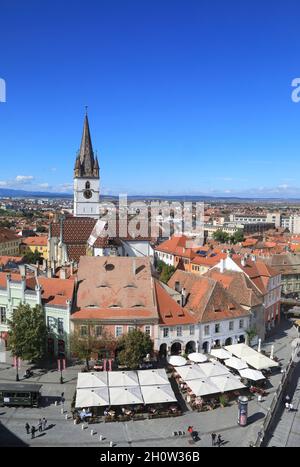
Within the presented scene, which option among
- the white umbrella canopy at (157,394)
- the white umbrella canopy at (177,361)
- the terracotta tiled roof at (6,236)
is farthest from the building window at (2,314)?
the terracotta tiled roof at (6,236)

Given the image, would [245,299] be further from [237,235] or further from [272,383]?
[237,235]

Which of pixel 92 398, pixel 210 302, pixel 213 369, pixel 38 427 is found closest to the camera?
pixel 38 427

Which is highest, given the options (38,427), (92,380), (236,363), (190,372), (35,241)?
(35,241)

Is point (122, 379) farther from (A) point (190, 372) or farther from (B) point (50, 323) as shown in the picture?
(B) point (50, 323)

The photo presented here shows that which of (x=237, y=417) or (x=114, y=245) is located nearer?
(x=237, y=417)

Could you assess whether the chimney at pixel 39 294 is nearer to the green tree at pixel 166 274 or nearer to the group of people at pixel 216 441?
the group of people at pixel 216 441

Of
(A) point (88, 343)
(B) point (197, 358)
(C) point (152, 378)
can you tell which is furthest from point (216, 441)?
(A) point (88, 343)
